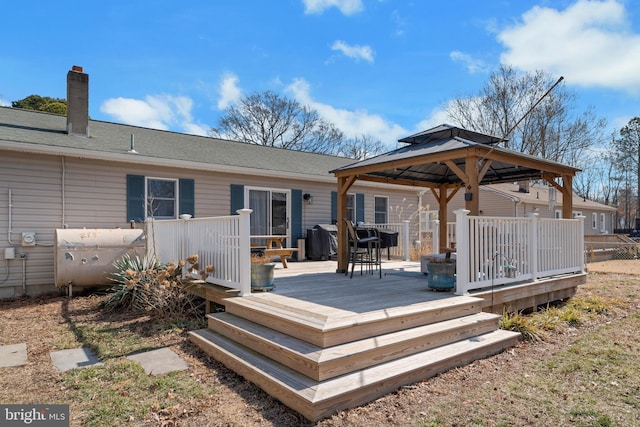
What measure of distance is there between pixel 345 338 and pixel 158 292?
3063 mm

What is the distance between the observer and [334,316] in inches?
142

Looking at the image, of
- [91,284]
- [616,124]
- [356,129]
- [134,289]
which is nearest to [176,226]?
[134,289]

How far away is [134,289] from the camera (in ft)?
19.0

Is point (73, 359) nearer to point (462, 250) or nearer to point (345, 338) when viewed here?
point (345, 338)

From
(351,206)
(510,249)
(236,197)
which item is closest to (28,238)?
(236,197)

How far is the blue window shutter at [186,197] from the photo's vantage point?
847cm

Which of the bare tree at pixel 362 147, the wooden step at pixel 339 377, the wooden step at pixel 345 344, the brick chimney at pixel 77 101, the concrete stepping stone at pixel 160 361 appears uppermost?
the bare tree at pixel 362 147

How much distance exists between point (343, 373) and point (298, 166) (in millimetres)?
8273

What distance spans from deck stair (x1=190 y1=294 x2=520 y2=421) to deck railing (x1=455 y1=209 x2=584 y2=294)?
594 mm

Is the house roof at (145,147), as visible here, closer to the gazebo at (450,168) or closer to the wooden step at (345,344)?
the gazebo at (450,168)

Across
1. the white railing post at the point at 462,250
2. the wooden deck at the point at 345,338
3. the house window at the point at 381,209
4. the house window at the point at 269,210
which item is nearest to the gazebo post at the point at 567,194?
the wooden deck at the point at 345,338

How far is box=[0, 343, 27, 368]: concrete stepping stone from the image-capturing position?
151 inches

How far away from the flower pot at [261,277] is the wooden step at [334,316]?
310 mm

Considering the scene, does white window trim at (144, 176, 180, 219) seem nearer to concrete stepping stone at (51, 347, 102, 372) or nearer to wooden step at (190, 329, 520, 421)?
concrete stepping stone at (51, 347, 102, 372)
